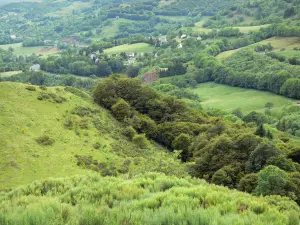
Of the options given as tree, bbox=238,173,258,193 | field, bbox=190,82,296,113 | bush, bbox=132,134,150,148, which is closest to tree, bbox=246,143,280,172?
tree, bbox=238,173,258,193

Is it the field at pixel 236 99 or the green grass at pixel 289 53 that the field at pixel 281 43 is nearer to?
the green grass at pixel 289 53

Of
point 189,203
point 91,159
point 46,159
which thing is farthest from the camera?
point 91,159

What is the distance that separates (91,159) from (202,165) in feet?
39.9

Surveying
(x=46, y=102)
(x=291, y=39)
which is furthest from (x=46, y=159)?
(x=291, y=39)

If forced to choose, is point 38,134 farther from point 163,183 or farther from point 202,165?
point 163,183

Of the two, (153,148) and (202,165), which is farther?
(153,148)

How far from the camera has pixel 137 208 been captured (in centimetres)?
1091

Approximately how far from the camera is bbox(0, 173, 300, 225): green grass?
9.48 m

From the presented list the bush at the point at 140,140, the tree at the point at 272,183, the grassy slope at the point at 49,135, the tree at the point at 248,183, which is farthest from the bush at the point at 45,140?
the tree at the point at 272,183

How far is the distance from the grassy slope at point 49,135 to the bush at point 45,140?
0.53 meters

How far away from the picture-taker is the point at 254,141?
130 ft

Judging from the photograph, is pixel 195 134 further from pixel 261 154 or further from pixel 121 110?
pixel 261 154

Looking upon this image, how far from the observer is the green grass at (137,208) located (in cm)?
→ 948

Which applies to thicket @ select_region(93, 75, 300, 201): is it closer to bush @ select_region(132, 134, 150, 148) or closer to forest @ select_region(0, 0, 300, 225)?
forest @ select_region(0, 0, 300, 225)
